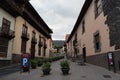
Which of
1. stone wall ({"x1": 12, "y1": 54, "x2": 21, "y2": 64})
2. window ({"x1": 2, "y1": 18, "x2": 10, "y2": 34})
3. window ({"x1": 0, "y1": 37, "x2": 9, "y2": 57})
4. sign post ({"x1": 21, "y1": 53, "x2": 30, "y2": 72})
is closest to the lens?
sign post ({"x1": 21, "y1": 53, "x2": 30, "y2": 72})

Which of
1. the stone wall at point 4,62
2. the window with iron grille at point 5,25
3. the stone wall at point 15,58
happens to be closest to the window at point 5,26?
the window with iron grille at point 5,25

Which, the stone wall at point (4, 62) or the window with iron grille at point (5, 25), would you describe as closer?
the stone wall at point (4, 62)

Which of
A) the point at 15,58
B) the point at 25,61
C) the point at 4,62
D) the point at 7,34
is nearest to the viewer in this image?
the point at 25,61

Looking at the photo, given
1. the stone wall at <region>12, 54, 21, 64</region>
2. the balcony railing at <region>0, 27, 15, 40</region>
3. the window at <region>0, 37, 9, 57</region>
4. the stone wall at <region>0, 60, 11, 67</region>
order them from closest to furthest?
the balcony railing at <region>0, 27, 15, 40</region> → the stone wall at <region>0, 60, 11, 67</region> → the window at <region>0, 37, 9, 57</region> → the stone wall at <region>12, 54, 21, 64</region>

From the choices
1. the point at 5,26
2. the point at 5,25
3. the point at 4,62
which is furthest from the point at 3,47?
the point at 5,25

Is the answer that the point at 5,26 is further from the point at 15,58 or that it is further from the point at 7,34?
the point at 15,58

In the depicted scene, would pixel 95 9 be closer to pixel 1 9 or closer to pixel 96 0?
pixel 96 0

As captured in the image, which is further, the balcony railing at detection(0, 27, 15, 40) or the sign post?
the balcony railing at detection(0, 27, 15, 40)

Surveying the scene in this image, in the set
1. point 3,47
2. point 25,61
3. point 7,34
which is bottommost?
point 25,61

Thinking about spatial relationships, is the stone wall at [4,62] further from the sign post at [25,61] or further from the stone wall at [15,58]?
the sign post at [25,61]

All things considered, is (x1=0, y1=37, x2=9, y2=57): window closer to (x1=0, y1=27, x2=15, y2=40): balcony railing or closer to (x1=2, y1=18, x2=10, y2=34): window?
(x1=0, y1=27, x2=15, y2=40): balcony railing

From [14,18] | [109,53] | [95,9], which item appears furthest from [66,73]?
[14,18]

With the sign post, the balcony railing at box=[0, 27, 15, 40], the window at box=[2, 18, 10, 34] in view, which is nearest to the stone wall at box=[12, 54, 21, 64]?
the balcony railing at box=[0, 27, 15, 40]

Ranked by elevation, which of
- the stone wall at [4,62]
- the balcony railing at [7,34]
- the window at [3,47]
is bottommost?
the stone wall at [4,62]
